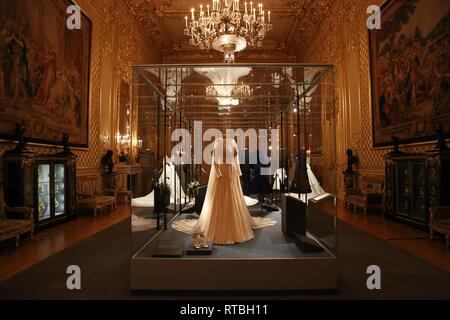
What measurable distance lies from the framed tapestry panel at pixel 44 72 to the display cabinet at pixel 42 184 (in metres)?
0.50

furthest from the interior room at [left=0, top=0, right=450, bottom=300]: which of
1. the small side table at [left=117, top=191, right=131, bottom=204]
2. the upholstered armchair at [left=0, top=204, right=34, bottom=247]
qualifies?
the small side table at [left=117, top=191, right=131, bottom=204]

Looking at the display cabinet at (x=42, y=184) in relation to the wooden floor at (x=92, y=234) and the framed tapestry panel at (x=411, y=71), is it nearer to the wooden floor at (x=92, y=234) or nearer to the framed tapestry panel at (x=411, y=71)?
the wooden floor at (x=92, y=234)

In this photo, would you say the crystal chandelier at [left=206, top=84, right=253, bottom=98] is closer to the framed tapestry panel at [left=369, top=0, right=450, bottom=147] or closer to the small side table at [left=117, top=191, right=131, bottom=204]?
the framed tapestry panel at [left=369, top=0, right=450, bottom=147]

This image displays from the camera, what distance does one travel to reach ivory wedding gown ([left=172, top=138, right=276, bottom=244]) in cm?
365

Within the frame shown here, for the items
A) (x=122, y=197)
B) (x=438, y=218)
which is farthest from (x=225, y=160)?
(x=122, y=197)

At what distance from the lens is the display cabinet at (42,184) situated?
483 cm

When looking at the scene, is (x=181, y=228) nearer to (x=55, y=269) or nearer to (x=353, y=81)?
(x=55, y=269)

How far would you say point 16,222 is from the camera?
4461 mm

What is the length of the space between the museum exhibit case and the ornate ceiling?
608cm

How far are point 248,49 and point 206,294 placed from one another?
41.1 feet

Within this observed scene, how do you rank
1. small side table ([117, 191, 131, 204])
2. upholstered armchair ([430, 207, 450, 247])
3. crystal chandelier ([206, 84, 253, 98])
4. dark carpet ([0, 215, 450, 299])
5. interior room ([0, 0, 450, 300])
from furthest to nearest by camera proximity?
1. small side table ([117, 191, 131, 204])
2. crystal chandelier ([206, 84, 253, 98])
3. upholstered armchair ([430, 207, 450, 247])
4. interior room ([0, 0, 450, 300])
5. dark carpet ([0, 215, 450, 299])

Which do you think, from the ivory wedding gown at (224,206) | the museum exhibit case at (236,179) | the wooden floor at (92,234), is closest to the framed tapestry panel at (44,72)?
the wooden floor at (92,234)
